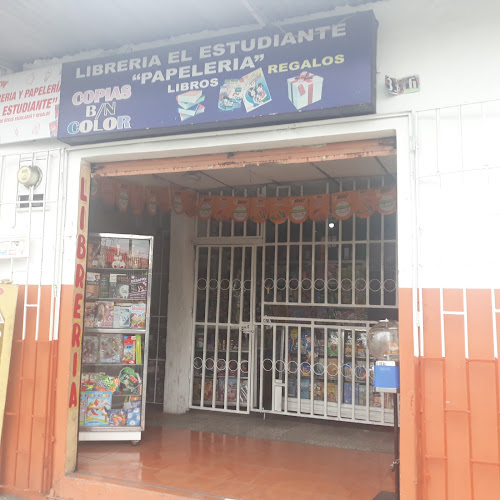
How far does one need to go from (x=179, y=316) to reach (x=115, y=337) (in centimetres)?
139

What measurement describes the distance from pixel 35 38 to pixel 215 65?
5.31 feet

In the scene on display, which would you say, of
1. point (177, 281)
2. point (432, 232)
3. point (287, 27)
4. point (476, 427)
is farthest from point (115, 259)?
point (476, 427)

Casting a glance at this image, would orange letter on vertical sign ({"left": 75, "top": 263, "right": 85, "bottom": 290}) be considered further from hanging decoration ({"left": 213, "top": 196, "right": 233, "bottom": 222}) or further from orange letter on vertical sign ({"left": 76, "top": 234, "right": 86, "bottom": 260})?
hanging decoration ({"left": 213, "top": 196, "right": 233, "bottom": 222})

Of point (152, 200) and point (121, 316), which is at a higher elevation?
point (152, 200)

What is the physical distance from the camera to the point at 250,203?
5867mm

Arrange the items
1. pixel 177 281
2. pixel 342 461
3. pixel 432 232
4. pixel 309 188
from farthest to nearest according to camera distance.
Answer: pixel 177 281 → pixel 309 188 → pixel 342 461 → pixel 432 232

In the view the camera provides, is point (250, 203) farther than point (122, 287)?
Yes

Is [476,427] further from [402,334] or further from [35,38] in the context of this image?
[35,38]

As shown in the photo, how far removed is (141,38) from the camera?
412 cm

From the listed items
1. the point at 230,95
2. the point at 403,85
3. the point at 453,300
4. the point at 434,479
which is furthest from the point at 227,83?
the point at 434,479

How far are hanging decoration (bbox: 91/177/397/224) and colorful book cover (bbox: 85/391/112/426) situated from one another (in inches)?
79.3

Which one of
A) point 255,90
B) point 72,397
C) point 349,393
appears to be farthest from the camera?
point 349,393

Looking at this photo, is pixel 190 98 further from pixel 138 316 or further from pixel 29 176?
pixel 138 316

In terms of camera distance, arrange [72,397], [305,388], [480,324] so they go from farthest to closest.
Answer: [305,388] < [72,397] < [480,324]
